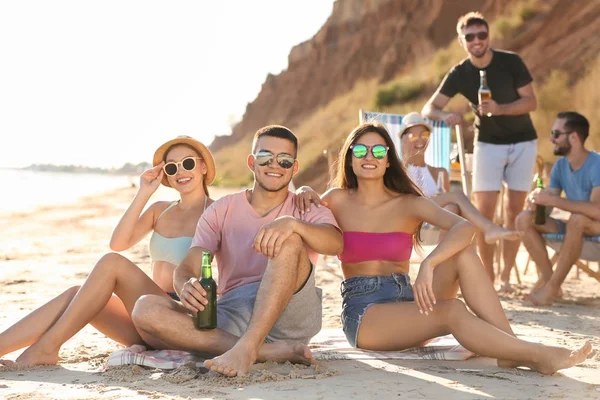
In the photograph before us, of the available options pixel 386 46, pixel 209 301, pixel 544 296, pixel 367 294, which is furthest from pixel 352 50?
pixel 209 301

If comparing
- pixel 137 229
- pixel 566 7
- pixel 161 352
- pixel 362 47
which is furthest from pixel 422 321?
pixel 362 47

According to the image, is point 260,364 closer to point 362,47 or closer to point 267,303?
point 267,303

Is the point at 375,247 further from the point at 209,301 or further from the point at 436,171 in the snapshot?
the point at 436,171

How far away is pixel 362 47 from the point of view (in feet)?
114

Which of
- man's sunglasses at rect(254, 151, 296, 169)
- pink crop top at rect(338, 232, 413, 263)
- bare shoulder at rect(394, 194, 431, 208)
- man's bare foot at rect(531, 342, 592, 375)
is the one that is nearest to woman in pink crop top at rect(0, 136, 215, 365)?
man's sunglasses at rect(254, 151, 296, 169)

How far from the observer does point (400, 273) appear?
382 cm

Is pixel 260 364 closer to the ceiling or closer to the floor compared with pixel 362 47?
closer to the floor

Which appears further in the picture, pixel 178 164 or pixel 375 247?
pixel 178 164

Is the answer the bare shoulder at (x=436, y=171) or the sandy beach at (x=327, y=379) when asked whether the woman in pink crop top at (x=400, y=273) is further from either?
the bare shoulder at (x=436, y=171)

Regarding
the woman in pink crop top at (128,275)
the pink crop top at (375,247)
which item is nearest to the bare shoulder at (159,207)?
the woman in pink crop top at (128,275)

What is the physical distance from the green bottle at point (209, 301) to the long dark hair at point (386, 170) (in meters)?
0.99

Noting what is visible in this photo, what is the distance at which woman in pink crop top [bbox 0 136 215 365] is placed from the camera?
143 inches

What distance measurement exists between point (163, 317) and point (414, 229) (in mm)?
1291

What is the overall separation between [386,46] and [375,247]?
97.8 feet
